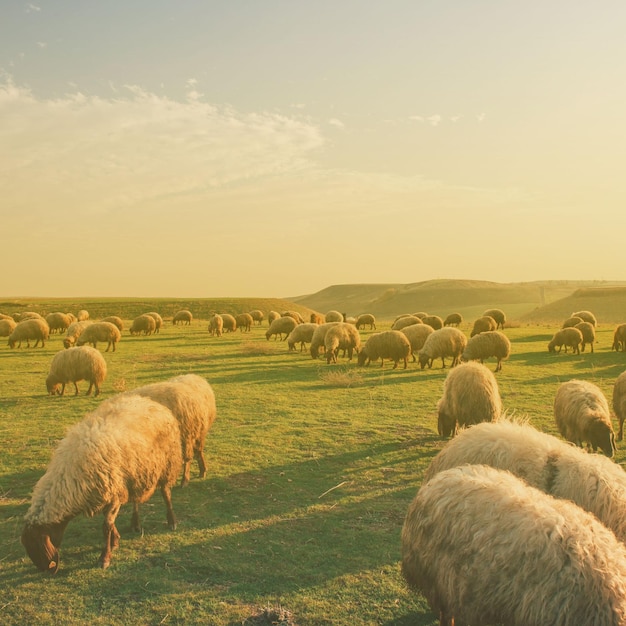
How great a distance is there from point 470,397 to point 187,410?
527 cm

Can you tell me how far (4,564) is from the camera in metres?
5.61

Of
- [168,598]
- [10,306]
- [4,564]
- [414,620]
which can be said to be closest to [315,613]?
[414,620]

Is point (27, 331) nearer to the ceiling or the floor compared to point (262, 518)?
nearer to the ceiling

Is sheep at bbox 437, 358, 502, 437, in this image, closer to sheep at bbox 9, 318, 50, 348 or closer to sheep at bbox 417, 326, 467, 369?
sheep at bbox 417, 326, 467, 369

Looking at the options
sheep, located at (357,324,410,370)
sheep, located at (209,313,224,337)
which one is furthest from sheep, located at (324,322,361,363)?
sheep, located at (209,313,224,337)

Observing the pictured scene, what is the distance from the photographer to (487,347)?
1922 cm

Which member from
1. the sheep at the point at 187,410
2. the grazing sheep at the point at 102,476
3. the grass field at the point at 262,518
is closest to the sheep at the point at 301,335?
the grass field at the point at 262,518

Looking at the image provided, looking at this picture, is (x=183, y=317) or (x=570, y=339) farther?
(x=183, y=317)

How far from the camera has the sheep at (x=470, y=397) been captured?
9.55 m

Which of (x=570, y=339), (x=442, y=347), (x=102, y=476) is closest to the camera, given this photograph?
(x=102, y=476)

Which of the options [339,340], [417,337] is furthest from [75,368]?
[417,337]

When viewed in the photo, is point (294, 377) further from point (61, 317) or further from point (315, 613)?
point (61, 317)

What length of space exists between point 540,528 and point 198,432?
6.07m

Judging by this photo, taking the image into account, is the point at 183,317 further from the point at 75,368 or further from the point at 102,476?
the point at 102,476
